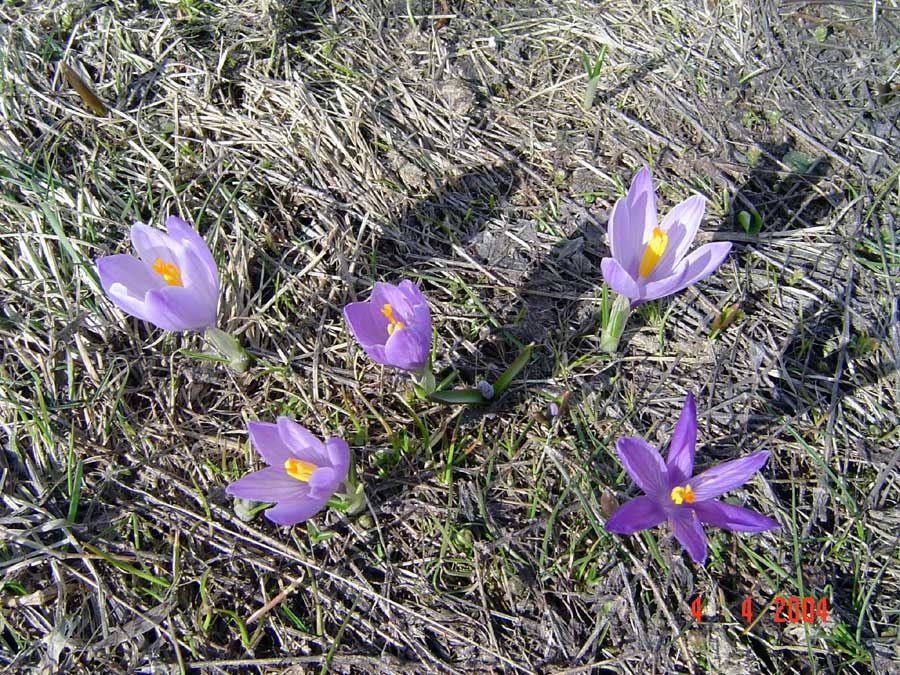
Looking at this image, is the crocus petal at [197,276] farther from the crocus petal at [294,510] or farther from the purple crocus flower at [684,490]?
the purple crocus flower at [684,490]

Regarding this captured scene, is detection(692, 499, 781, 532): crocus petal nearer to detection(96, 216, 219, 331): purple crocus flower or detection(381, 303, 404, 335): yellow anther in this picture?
detection(381, 303, 404, 335): yellow anther

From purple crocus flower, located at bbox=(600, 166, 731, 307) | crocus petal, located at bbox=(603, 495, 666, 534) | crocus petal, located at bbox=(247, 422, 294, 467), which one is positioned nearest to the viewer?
crocus petal, located at bbox=(603, 495, 666, 534)

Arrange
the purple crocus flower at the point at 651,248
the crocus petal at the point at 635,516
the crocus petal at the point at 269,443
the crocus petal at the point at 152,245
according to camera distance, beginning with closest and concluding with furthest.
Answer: the crocus petal at the point at 635,516
the crocus petal at the point at 269,443
the purple crocus flower at the point at 651,248
the crocus petal at the point at 152,245

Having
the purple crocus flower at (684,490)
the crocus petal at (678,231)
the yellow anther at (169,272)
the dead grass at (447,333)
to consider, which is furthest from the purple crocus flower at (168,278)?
the crocus petal at (678,231)

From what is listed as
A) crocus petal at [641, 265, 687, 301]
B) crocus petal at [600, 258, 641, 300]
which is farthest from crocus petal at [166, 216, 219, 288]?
crocus petal at [641, 265, 687, 301]

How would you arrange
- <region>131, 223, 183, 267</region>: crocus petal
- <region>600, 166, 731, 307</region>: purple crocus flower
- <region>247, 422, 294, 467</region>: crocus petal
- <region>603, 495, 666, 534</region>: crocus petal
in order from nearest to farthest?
<region>603, 495, 666, 534</region>: crocus petal, <region>247, 422, 294, 467</region>: crocus petal, <region>600, 166, 731, 307</region>: purple crocus flower, <region>131, 223, 183, 267</region>: crocus petal

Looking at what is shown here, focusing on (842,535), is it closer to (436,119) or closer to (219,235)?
(436,119)
